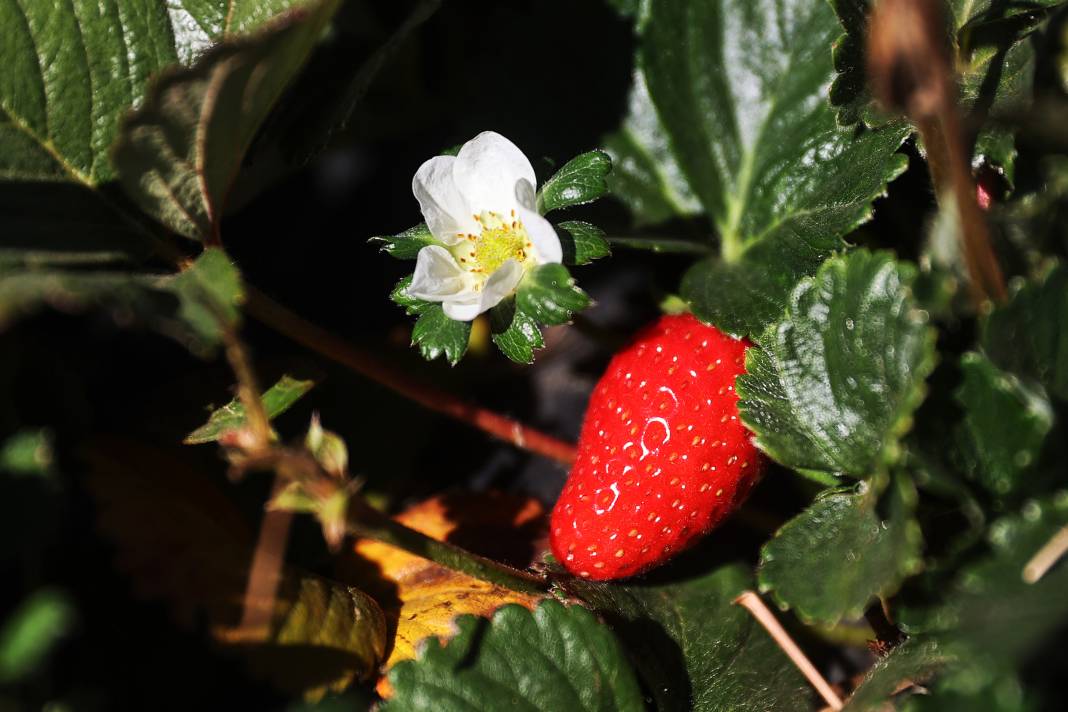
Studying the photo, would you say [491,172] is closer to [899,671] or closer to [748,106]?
[748,106]

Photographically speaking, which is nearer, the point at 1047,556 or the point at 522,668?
the point at 1047,556

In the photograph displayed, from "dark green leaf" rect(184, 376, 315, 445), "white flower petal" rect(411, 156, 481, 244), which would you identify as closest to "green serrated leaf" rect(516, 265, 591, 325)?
"white flower petal" rect(411, 156, 481, 244)

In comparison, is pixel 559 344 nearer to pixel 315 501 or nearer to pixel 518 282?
pixel 518 282

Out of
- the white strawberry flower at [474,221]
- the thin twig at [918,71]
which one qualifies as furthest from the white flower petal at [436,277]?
the thin twig at [918,71]

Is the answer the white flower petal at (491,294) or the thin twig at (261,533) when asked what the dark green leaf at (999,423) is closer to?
the white flower petal at (491,294)

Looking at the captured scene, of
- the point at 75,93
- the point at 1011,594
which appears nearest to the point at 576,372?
the point at 75,93

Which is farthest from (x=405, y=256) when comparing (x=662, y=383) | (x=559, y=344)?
(x=559, y=344)

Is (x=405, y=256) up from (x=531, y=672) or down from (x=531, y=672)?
up
